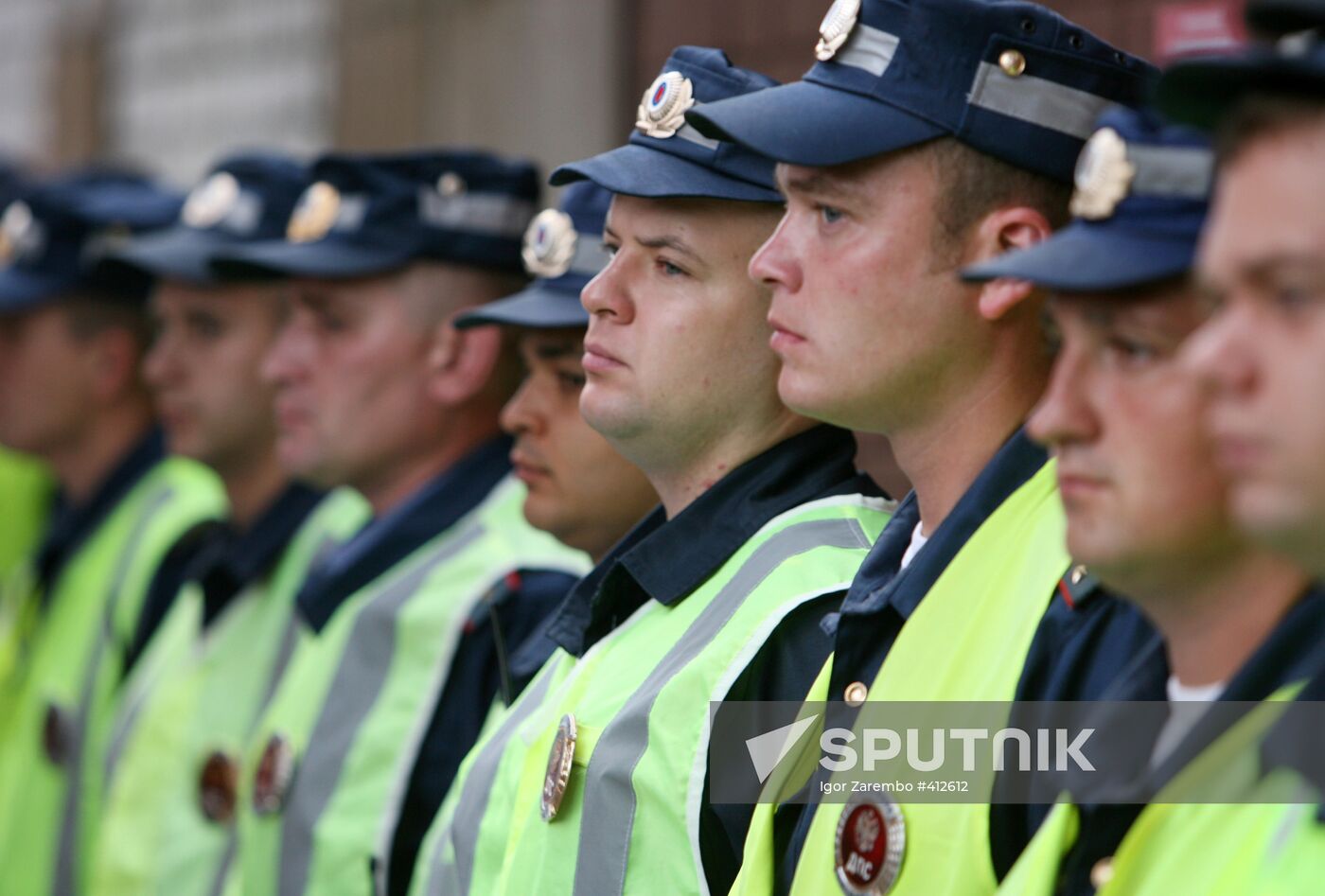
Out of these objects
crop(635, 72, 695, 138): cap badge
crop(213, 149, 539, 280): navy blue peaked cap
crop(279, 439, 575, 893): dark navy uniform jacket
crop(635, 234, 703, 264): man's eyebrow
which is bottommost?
crop(279, 439, 575, 893): dark navy uniform jacket

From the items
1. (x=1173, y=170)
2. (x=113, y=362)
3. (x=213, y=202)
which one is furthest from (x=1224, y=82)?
(x=113, y=362)

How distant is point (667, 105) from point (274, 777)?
167 cm

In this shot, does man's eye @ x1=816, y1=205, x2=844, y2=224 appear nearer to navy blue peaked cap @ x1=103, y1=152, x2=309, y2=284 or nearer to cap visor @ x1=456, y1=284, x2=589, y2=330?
cap visor @ x1=456, y1=284, x2=589, y2=330

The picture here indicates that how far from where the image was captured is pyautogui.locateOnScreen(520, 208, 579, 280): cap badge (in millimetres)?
3666

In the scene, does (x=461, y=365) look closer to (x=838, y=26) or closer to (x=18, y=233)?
(x=838, y=26)

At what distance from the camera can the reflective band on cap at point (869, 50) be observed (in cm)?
260

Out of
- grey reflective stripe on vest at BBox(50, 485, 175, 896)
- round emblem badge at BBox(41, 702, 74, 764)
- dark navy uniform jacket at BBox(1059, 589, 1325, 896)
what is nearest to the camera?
dark navy uniform jacket at BBox(1059, 589, 1325, 896)

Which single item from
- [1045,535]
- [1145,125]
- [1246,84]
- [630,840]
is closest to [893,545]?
[1045,535]

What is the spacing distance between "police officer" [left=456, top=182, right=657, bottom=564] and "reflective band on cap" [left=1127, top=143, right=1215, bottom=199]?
1.69m

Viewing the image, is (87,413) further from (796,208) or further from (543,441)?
(796,208)

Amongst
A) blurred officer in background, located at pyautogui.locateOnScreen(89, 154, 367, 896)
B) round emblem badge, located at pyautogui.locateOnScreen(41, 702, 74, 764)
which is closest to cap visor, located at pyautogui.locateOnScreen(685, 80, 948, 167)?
blurred officer in background, located at pyautogui.locateOnScreen(89, 154, 367, 896)

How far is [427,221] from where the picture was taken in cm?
439

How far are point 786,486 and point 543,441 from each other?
26.0 inches

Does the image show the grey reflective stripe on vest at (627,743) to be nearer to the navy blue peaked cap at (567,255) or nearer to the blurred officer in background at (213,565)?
the navy blue peaked cap at (567,255)
